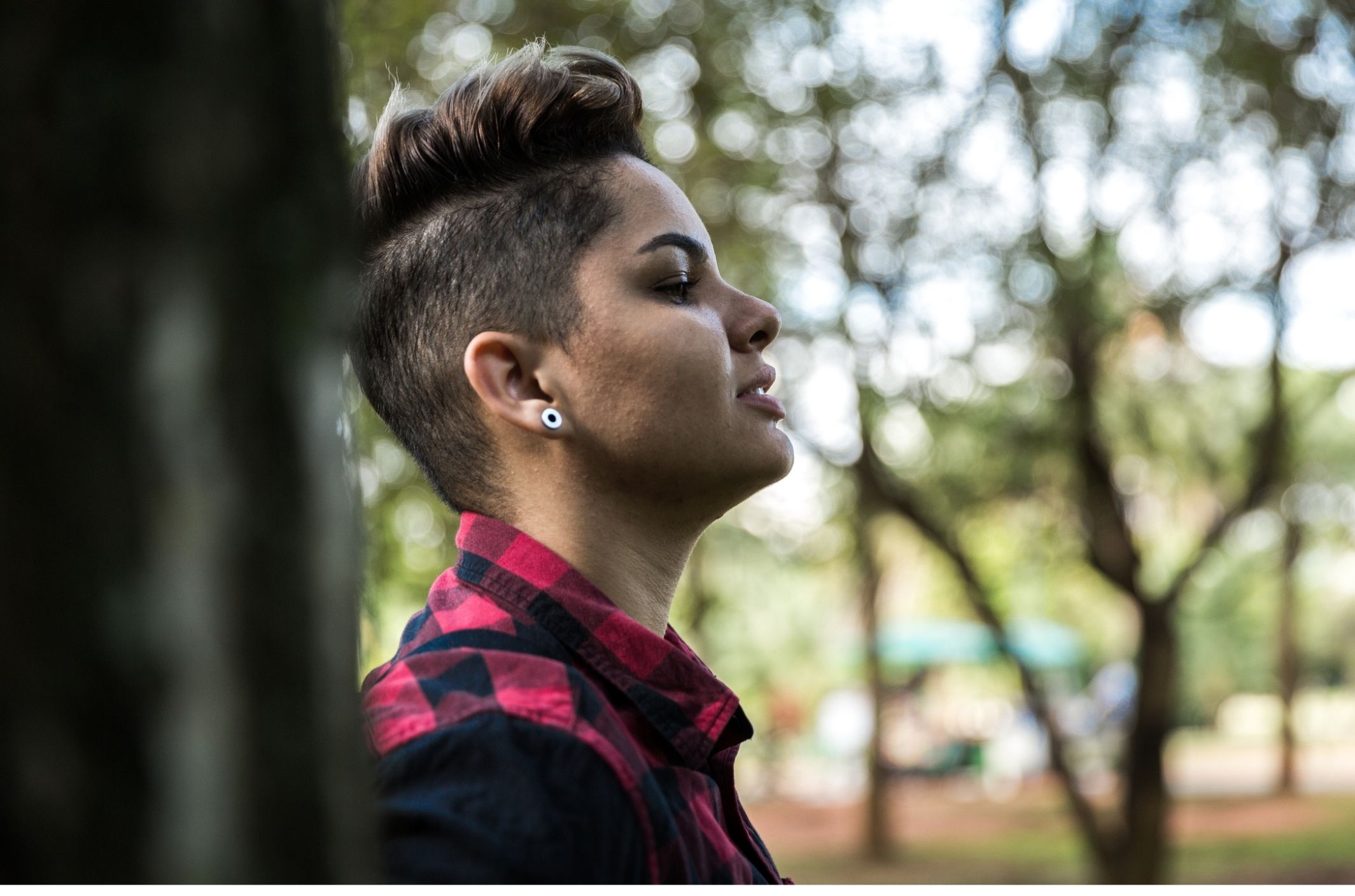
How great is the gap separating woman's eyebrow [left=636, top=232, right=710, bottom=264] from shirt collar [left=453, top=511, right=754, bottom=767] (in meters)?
0.48

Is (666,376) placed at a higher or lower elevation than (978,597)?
higher

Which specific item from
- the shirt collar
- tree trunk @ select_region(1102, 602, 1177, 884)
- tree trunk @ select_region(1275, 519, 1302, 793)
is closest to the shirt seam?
the shirt collar

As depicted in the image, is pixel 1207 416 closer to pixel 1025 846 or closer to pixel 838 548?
pixel 838 548

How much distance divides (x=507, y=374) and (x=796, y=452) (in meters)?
2.79

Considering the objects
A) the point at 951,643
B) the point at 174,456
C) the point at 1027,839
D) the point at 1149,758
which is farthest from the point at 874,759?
the point at 174,456

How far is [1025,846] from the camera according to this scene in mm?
18938

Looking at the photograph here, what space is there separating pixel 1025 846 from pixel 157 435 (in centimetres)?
1993

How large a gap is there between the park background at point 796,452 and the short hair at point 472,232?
0.34 m

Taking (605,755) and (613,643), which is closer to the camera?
(605,755)

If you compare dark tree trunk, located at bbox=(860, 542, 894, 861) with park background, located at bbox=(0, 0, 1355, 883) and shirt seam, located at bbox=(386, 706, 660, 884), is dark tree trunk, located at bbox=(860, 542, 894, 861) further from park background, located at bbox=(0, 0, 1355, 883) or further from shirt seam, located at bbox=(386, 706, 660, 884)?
shirt seam, located at bbox=(386, 706, 660, 884)

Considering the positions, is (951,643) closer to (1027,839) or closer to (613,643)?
(1027,839)

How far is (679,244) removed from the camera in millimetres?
1975

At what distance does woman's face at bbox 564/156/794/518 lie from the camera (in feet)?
6.16

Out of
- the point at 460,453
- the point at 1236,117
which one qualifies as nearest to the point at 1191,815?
the point at 1236,117
